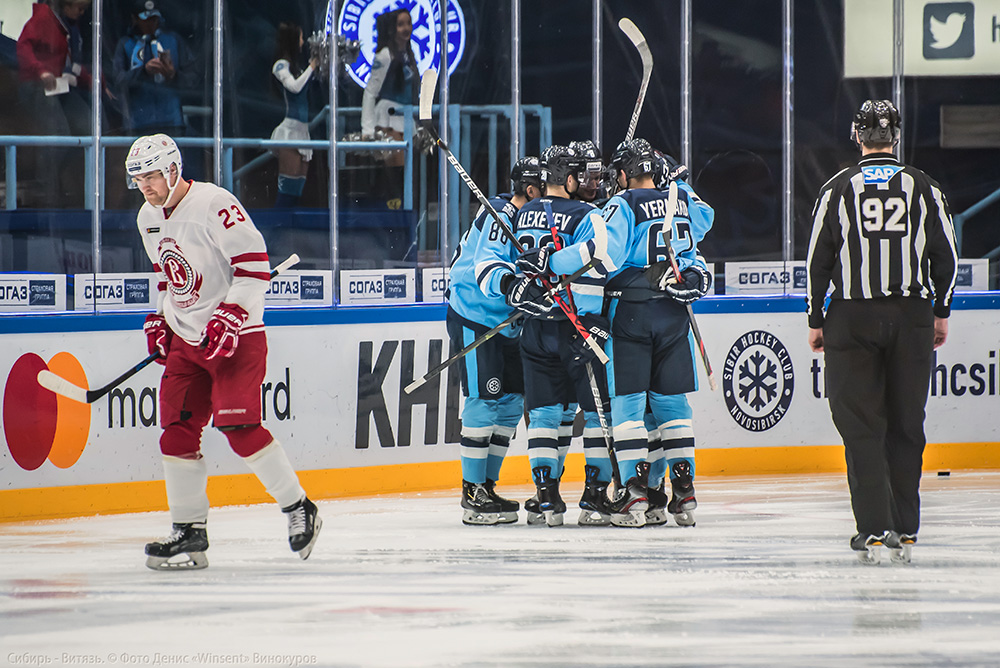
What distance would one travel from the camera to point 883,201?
12.9 feet

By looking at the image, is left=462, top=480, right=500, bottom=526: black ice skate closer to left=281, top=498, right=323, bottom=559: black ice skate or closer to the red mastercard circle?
left=281, top=498, right=323, bottom=559: black ice skate

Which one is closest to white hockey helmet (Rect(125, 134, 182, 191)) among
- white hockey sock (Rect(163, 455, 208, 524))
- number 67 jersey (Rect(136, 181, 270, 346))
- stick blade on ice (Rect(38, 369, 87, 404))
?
number 67 jersey (Rect(136, 181, 270, 346))

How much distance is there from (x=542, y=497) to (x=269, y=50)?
8.46 feet

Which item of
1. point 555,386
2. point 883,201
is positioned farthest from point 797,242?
point 883,201

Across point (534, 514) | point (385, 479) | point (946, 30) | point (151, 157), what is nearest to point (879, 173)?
point (534, 514)

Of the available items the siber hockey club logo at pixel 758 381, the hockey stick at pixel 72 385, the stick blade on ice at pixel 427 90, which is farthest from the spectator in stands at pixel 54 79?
the siber hockey club logo at pixel 758 381

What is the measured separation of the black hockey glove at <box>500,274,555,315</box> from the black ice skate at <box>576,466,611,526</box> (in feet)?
2.14

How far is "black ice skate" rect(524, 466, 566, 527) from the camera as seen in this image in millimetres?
4949

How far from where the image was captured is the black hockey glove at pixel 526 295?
472cm

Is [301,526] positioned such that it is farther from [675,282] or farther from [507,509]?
[675,282]

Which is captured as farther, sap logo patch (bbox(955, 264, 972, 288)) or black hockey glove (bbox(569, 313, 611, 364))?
sap logo patch (bbox(955, 264, 972, 288))

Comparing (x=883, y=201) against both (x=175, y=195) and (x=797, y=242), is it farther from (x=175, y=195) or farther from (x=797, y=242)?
(x=797, y=242)

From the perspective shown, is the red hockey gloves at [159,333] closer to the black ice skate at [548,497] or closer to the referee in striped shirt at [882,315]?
the black ice skate at [548,497]

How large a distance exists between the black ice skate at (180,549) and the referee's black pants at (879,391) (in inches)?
74.6
